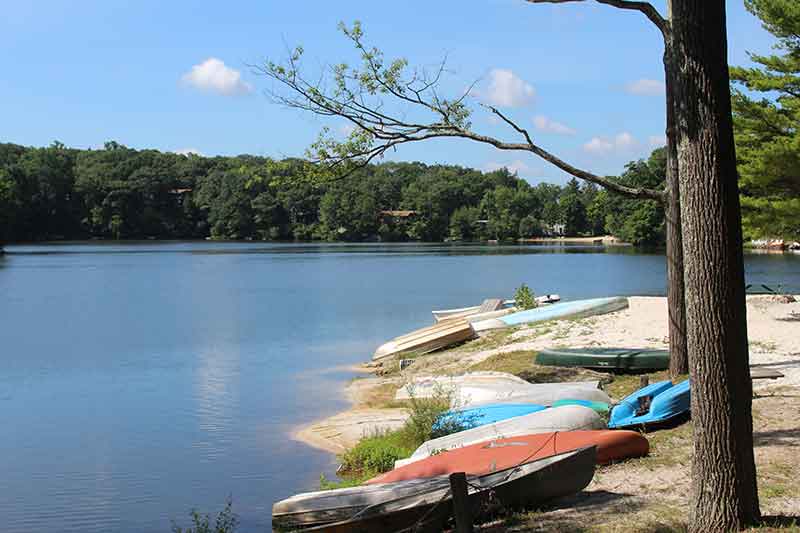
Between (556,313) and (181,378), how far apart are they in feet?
32.1

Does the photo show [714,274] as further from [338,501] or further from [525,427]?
[525,427]

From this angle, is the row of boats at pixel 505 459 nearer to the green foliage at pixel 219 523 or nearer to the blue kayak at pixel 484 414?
the blue kayak at pixel 484 414

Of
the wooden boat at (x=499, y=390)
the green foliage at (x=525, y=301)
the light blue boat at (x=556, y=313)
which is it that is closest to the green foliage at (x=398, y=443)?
the wooden boat at (x=499, y=390)

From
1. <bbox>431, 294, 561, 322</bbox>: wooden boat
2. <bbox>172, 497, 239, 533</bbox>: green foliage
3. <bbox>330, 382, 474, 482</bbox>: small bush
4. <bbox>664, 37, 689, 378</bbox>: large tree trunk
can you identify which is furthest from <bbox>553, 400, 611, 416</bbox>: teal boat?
<bbox>431, 294, 561, 322</bbox>: wooden boat

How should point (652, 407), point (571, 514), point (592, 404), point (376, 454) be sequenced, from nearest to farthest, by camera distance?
point (571, 514), point (652, 407), point (376, 454), point (592, 404)

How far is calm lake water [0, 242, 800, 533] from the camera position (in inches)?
448

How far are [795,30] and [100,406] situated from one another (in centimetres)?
1676

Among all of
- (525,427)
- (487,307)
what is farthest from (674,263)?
(487,307)

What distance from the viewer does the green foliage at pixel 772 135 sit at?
18.9m

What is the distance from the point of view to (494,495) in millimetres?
7531

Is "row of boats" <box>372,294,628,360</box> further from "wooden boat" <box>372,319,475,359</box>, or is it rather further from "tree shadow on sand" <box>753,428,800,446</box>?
"tree shadow on sand" <box>753,428,800,446</box>

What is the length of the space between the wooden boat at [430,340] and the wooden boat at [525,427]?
1107 cm

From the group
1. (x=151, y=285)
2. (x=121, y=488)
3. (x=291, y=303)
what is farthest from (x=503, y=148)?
(x=151, y=285)

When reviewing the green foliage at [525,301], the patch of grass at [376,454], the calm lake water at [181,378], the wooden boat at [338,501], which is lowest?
the calm lake water at [181,378]
